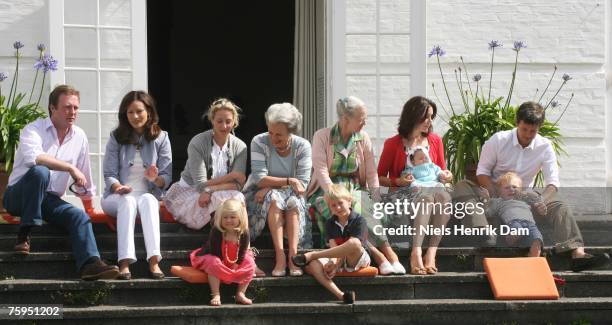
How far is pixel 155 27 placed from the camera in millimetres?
13531

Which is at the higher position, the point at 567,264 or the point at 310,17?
the point at 310,17

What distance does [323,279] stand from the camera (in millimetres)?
6855

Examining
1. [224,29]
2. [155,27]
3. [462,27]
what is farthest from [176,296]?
[224,29]

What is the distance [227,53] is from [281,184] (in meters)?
7.53

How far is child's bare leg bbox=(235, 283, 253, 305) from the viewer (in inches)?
264

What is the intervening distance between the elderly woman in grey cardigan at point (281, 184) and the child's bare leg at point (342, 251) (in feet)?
0.56

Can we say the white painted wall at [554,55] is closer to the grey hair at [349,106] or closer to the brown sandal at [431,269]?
the grey hair at [349,106]

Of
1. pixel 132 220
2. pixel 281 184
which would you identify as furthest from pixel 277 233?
pixel 132 220

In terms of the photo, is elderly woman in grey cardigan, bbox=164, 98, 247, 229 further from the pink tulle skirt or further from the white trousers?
the pink tulle skirt

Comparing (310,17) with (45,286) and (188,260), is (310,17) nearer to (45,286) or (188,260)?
(188,260)

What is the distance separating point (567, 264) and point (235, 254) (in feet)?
7.33

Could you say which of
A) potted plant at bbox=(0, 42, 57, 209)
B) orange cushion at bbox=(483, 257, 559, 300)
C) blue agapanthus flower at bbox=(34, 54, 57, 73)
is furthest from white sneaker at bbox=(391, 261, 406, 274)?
blue agapanthus flower at bbox=(34, 54, 57, 73)

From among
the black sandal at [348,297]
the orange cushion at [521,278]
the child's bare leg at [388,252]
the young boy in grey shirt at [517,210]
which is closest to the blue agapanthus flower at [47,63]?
the child's bare leg at [388,252]

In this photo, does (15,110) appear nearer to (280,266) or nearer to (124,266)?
(124,266)
